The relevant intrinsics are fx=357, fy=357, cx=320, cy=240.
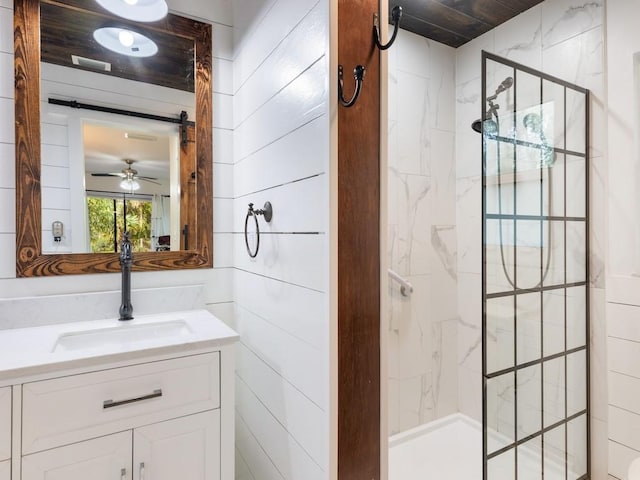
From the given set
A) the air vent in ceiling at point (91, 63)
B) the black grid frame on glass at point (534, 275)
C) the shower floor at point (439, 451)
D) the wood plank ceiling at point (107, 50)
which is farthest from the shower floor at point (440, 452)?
the air vent in ceiling at point (91, 63)

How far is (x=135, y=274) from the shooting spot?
61.3 inches

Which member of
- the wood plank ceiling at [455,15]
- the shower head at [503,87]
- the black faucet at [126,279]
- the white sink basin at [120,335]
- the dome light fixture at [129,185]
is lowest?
the white sink basin at [120,335]

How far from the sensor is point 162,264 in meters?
1.60

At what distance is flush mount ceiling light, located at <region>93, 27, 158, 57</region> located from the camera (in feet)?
4.92

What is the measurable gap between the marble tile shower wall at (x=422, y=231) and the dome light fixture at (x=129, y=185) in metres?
1.32

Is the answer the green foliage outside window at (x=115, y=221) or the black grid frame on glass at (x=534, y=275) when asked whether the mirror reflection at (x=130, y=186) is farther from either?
the black grid frame on glass at (x=534, y=275)

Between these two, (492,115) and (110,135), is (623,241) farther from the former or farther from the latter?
(110,135)

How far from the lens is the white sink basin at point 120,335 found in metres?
1.29

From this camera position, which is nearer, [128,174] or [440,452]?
[128,174]

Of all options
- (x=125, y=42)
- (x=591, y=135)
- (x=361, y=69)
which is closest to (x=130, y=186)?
(x=125, y=42)

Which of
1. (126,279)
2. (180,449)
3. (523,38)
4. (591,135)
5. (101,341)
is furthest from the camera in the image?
(523,38)

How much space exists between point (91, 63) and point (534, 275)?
2087 mm

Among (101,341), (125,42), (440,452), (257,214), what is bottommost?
(440,452)

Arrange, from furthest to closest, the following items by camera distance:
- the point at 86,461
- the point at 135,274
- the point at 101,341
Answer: the point at 135,274 → the point at 101,341 → the point at 86,461
